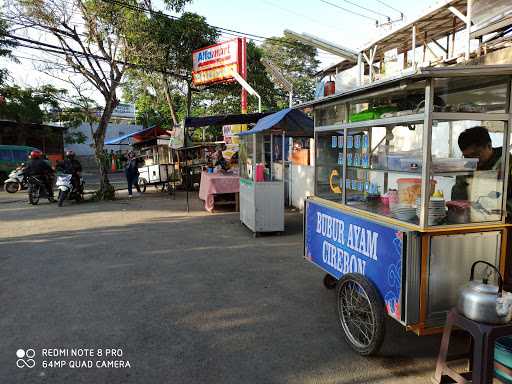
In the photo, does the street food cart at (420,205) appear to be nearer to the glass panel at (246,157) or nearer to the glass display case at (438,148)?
the glass display case at (438,148)

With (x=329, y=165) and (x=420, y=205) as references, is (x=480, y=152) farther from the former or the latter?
(x=329, y=165)

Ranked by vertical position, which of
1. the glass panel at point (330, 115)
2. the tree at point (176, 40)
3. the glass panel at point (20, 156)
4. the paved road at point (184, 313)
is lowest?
the paved road at point (184, 313)

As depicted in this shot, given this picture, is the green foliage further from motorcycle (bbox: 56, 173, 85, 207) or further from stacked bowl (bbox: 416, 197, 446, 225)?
stacked bowl (bbox: 416, 197, 446, 225)

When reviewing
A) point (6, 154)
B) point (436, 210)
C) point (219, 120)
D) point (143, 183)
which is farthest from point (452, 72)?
point (6, 154)

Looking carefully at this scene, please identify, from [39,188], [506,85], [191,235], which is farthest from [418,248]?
[39,188]

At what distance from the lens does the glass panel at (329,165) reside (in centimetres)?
371

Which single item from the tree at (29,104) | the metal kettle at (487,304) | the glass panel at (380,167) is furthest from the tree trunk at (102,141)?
the metal kettle at (487,304)

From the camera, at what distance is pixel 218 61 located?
51.4 feet

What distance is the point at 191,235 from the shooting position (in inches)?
280

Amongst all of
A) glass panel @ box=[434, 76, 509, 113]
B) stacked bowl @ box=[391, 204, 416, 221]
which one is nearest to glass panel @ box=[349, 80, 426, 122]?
glass panel @ box=[434, 76, 509, 113]

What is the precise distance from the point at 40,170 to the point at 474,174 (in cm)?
1154

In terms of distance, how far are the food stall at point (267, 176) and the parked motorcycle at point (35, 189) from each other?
7.24 m

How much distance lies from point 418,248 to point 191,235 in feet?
17.1

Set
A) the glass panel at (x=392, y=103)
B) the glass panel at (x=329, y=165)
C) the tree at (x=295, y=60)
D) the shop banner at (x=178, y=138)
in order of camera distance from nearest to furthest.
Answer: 1. the glass panel at (x=392, y=103)
2. the glass panel at (x=329, y=165)
3. the shop banner at (x=178, y=138)
4. the tree at (x=295, y=60)
